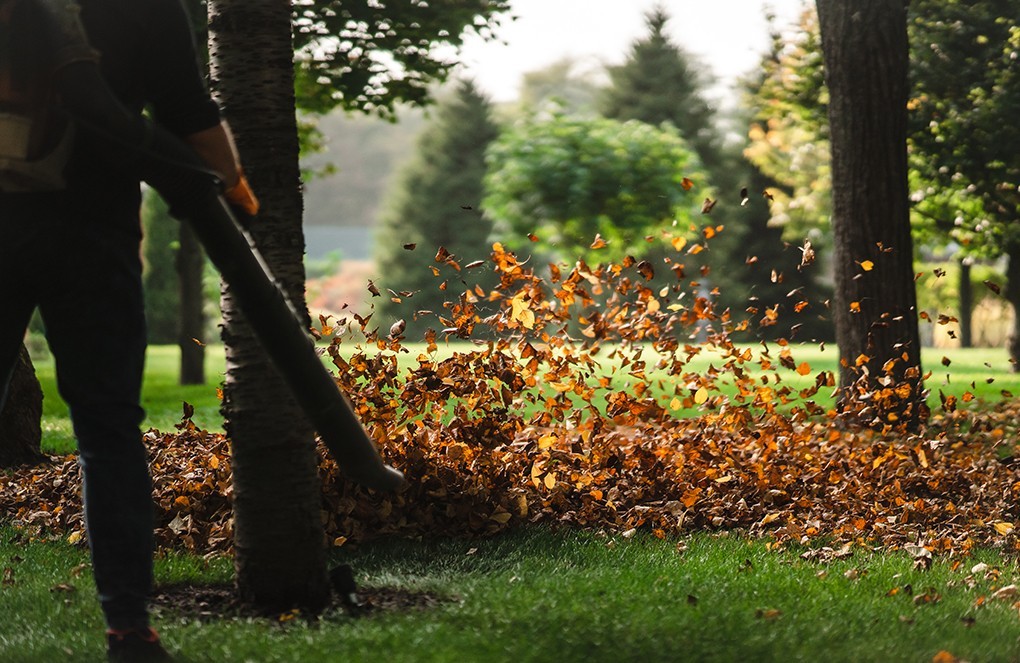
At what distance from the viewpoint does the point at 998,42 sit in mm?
15031

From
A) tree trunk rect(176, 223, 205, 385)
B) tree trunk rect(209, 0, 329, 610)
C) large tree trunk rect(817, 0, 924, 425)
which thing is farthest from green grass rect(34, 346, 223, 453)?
large tree trunk rect(817, 0, 924, 425)

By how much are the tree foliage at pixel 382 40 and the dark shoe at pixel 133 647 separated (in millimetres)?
9084

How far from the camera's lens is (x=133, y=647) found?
116 inches

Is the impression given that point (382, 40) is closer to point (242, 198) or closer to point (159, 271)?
point (242, 198)

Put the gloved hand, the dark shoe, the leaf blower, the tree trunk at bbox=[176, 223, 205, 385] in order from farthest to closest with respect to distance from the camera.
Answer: the tree trunk at bbox=[176, 223, 205, 385]
the gloved hand
the dark shoe
the leaf blower

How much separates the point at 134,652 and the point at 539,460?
2.90 meters

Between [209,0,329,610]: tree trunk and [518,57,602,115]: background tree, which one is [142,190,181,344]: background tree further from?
[518,57,602,115]: background tree

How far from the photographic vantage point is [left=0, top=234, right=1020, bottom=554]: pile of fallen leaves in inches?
202

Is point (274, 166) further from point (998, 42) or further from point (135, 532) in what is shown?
point (998, 42)

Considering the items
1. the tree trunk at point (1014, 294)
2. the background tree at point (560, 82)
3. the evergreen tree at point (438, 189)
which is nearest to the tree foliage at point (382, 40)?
the tree trunk at point (1014, 294)

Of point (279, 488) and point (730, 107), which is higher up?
point (730, 107)

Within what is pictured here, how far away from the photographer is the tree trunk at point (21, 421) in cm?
696

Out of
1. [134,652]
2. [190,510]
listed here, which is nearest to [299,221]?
[134,652]

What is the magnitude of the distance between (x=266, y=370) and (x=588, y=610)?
1.29m
